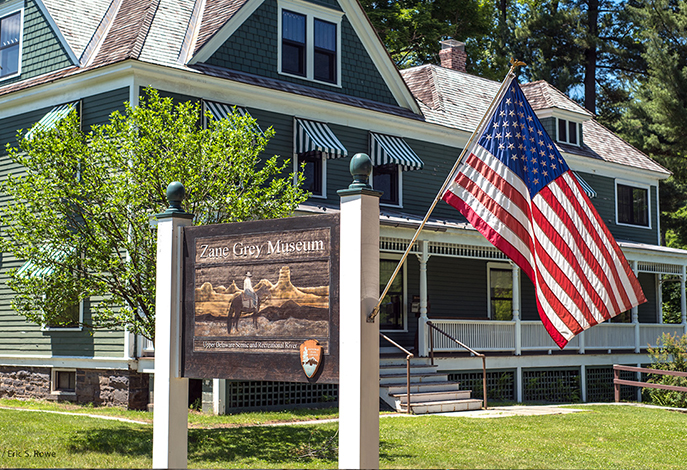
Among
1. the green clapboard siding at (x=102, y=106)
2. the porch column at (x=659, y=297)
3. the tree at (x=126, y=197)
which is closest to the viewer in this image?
the tree at (x=126, y=197)

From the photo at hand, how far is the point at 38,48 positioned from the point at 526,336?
13.9 m

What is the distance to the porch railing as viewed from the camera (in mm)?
19906

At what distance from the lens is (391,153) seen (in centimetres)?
2123

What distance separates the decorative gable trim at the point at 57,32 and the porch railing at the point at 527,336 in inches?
393

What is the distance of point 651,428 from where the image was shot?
1495 centimetres

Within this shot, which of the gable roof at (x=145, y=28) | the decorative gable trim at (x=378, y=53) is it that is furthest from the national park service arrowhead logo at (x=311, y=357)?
the decorative gable trim at (x=378, y=53)

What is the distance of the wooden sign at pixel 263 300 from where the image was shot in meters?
7.37

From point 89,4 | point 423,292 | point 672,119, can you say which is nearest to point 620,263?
point 423,292

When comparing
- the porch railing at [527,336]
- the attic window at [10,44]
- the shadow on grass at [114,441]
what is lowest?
the shadow on grass at [114,441]

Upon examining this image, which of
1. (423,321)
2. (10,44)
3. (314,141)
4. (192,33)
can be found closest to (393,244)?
(423,321)

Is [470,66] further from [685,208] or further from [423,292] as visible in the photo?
[423,292]

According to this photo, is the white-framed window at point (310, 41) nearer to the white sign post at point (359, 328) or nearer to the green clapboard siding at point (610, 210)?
the green clapboard siding at point (610, 210)

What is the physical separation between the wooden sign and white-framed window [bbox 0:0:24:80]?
13.9 metres

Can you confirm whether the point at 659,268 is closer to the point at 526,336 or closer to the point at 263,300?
the point at 526,336
